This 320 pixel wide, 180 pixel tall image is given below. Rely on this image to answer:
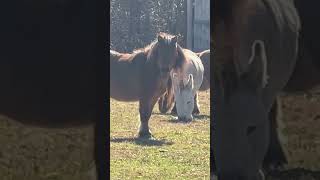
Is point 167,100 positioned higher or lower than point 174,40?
lower

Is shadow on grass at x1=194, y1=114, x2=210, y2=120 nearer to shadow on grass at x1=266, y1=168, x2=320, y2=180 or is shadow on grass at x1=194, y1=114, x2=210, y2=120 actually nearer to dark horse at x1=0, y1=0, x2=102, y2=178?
shadow on grass at x1=266, y1=168, x2=320, y2=180

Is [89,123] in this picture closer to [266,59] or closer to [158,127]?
[266,59]

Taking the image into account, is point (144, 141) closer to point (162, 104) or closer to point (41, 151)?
point (162, 104)

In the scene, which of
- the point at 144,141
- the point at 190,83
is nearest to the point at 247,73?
the point at 144,141

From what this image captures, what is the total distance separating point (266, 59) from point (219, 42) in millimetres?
235

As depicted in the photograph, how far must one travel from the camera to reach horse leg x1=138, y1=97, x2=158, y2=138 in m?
9.56

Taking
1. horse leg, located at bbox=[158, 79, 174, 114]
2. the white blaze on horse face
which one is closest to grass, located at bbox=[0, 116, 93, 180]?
horse leg, located at bbox=[158, 79, 174, 114]

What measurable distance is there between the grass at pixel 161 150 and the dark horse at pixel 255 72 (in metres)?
3.20

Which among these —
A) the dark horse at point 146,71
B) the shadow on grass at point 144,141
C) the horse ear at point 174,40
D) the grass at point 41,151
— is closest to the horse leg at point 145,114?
the dark horse at point 146,71

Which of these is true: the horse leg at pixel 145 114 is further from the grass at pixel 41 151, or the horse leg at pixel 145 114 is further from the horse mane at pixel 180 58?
the grass at pixel 41 151

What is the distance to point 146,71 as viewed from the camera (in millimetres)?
10867

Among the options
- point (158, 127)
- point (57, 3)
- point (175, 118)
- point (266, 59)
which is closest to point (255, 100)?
point (266, 59)

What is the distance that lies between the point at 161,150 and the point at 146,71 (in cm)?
293

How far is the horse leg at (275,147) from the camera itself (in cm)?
326
